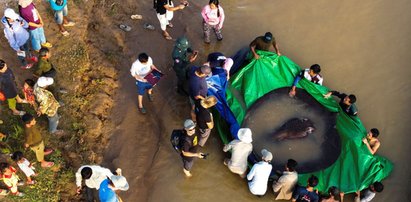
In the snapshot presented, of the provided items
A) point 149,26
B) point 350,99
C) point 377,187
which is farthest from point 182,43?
point 377,187

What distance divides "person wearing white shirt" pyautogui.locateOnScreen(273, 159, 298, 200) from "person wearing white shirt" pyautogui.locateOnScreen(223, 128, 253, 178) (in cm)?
75

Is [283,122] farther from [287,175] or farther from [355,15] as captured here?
[355,15]

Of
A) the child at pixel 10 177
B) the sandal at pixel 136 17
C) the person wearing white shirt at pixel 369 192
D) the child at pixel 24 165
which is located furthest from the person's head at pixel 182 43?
the person wearing white shirt at pixel 369 192

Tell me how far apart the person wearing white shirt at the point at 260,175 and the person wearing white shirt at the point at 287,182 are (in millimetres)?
251

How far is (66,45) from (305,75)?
566cm

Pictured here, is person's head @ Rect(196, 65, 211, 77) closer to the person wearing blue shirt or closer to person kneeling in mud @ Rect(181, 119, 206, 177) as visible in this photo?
person kneeling in mud @ Rect(181, 119, 206, 177)

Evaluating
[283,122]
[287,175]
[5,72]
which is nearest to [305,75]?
[283,122]

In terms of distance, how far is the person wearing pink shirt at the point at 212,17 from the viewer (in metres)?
10.4

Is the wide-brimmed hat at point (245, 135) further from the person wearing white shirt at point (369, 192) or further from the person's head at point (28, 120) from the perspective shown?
the person's head at point (28, 120)

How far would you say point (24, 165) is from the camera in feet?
25.6

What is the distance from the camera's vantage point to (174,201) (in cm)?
878

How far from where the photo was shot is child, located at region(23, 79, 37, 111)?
8.30 metres

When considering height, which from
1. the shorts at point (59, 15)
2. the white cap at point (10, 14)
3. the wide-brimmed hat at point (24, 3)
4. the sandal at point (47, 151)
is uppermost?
the wide-brimmed hat at point (24, 3)

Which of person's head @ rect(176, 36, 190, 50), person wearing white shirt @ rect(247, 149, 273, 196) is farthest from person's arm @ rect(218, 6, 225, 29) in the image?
person wearing white shirt @ rect(247, 149, 273, 196)
